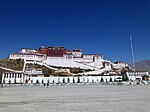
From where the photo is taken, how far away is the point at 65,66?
4513 inches

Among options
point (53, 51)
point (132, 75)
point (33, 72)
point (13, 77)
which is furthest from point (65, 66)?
point (132, 75)

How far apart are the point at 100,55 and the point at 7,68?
59.1 meters

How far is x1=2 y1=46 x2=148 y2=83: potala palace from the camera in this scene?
86.1 meters

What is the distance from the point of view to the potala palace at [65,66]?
86.1m

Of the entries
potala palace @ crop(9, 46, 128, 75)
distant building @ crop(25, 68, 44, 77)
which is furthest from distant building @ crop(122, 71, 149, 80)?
distant building @ crop(25, 68, 44, 77)

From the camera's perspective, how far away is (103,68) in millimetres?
113188

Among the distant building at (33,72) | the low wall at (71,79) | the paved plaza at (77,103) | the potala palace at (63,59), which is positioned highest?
the potala palace at (63,59)

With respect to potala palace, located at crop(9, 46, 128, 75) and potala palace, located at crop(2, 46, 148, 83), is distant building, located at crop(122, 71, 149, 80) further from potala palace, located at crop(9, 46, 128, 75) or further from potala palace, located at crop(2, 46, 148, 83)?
potala palace, located at crop(9, 46, 128, 75)

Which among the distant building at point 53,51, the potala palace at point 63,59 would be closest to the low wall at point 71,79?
the potala palace at point 63,59

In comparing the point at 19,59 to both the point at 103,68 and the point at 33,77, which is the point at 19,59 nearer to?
the point at 33,77

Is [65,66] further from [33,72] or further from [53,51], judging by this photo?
[33,72]

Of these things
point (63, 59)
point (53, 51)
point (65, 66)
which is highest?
point (53, 51)

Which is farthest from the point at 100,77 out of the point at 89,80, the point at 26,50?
the point at 26,50

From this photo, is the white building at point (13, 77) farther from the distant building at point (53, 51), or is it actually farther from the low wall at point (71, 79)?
the distant building at point (53, 51)
